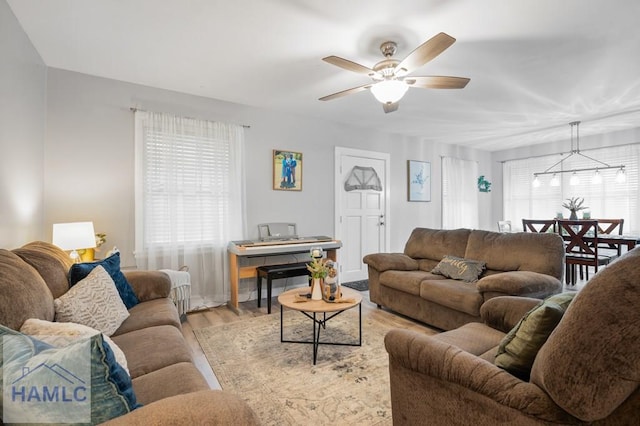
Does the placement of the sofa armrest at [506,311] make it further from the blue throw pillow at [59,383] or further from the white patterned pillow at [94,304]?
the white patterned pillow at [94,304]

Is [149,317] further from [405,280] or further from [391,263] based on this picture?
[391,263]

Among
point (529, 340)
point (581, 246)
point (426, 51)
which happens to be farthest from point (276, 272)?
point (581, 246)

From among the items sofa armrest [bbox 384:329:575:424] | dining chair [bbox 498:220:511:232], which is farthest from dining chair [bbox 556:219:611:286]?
sofa armrest [bbox 384:329:575:424]

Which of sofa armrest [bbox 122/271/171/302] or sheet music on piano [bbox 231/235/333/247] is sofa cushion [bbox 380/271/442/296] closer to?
sheet music on piano [bbox 231/235/333/247]

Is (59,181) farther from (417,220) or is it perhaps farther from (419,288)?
(417,220)

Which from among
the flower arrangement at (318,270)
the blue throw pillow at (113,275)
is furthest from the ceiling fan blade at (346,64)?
the blue throw pillow at (113,275)

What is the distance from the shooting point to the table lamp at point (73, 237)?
102 inches

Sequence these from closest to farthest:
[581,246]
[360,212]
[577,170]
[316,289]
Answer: [316,289]
[581,246]
[360,212]
[577,170]

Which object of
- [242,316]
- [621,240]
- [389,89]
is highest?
[389,89]

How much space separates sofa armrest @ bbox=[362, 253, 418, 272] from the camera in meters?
3.55

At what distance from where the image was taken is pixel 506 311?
73.3 inches

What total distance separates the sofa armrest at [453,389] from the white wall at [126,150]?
302 cm

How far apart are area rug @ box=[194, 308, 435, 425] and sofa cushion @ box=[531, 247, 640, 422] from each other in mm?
1095

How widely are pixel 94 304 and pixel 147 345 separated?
453 millimetres
